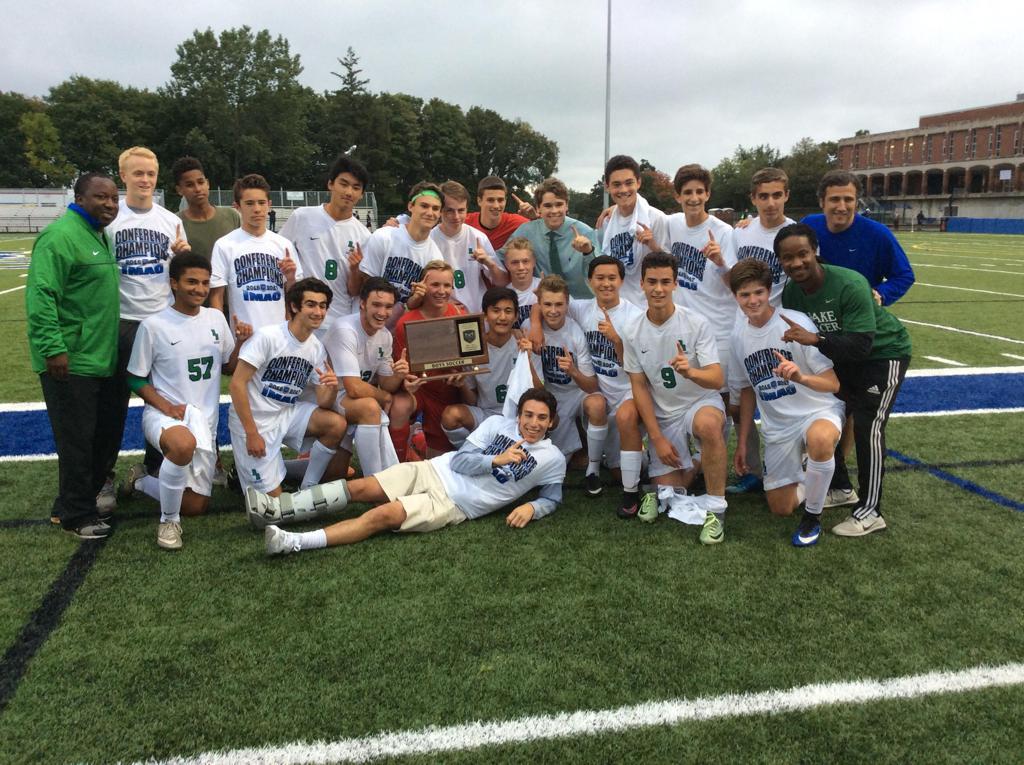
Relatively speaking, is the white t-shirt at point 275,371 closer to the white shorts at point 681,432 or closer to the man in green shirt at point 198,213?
the man in green shirt at point 198,213

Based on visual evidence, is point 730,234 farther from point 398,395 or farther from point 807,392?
point 398,395

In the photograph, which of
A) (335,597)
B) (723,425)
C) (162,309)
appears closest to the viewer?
(335,597)

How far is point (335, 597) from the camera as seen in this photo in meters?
3.10

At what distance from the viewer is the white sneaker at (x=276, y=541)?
340 centimetres

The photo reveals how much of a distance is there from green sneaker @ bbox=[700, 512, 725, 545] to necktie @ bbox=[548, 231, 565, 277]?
2.16 metres

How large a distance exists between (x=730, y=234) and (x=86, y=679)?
414 cm

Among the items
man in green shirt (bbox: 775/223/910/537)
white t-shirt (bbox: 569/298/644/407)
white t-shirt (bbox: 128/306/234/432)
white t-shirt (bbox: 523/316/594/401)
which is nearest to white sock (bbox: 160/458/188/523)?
white t-shirt (bbox: 128/306/234/432)

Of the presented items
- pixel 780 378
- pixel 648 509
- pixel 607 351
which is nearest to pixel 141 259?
pixel 607 351

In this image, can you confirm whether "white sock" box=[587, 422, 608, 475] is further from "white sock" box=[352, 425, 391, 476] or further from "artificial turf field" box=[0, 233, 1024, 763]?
"white sock" box=[352, 425, 391, 476]

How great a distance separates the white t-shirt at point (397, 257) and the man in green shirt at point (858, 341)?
235cm

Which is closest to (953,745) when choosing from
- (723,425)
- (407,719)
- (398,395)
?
(407,719)

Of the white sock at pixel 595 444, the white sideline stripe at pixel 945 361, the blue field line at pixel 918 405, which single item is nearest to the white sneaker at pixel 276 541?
the white sock at pixel 595 444

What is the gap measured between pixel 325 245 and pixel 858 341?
11.1ft

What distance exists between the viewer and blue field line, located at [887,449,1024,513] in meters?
4.07
